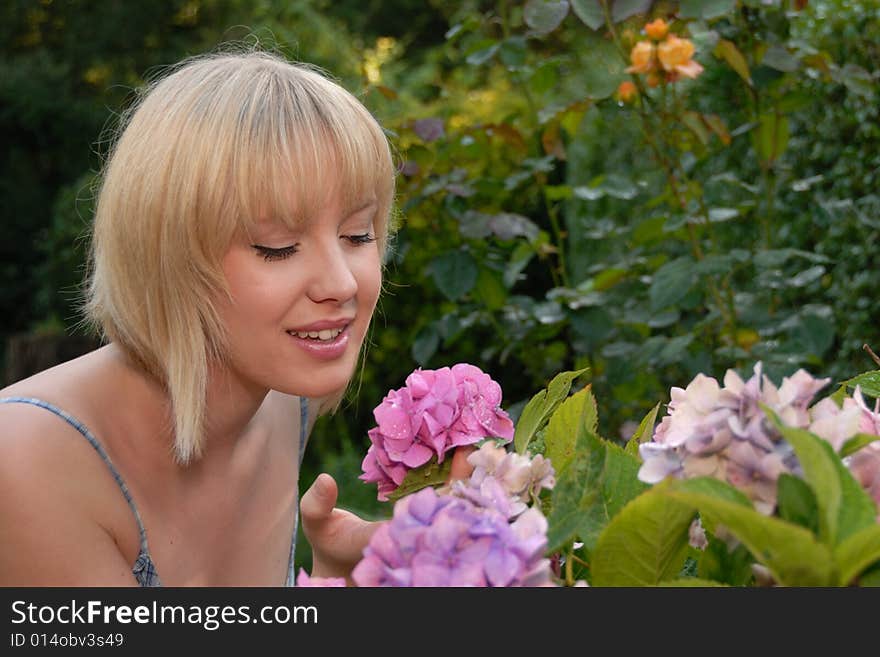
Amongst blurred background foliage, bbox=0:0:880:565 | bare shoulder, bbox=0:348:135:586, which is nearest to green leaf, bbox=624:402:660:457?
bare shoulder, bbox=0:348:135:586

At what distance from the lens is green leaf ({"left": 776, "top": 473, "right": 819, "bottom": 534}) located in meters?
0.61

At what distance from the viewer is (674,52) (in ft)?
8.29

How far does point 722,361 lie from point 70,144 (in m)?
6.90

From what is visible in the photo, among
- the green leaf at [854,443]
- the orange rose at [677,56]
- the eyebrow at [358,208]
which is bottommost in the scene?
the green leaf at [854,443]

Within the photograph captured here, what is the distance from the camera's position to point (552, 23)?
2.78 m

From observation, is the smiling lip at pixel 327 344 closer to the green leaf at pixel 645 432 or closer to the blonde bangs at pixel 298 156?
the blonde bangs at pixel 298 156

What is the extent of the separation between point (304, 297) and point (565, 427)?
47 cm

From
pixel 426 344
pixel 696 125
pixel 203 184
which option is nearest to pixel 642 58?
pixel 696 125

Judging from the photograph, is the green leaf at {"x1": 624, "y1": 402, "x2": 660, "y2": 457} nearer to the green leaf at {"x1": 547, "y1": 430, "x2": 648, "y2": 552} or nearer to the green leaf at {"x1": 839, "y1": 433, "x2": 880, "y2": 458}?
the green leaf at {"x1": 547, "y1": 430, "x2": 648, "y2": 552}

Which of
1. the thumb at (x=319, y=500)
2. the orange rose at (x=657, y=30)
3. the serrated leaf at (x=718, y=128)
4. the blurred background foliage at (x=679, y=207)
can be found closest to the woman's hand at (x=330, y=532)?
the thumb at (x=319, y=500)

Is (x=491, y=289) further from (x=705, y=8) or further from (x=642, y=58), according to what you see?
(x=705, y=8)

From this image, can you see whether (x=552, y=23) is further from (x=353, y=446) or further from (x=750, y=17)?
(x=353, y=446)

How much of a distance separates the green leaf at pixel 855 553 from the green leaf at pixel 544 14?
93.0 inches

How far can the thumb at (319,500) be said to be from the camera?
1.21 meters
